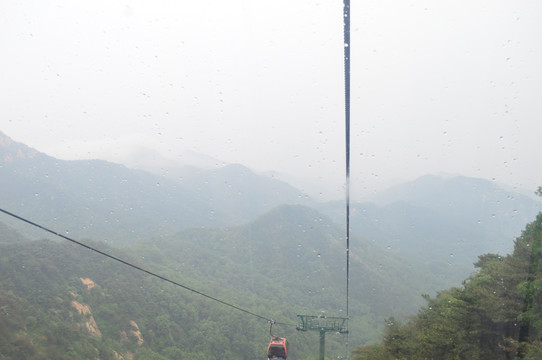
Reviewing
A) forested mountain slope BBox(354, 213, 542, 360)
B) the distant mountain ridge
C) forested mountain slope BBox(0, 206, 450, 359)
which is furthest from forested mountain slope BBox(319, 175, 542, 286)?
forested mountain slope BBox(354, 213, 542, 360)

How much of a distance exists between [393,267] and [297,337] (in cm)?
4544

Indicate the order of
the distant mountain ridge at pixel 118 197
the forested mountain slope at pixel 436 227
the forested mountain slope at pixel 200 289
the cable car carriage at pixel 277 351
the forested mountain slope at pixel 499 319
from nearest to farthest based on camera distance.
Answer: the forested mountain slope at pixel 499 319 → the cable car carriage at pixel 277 351 → the forested mountain slope at pixel 200 289 → the distant mountain ridge at pixel 118 197 → the forested mountain slope at pixel 436 227

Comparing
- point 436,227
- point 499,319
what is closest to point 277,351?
point 499,319

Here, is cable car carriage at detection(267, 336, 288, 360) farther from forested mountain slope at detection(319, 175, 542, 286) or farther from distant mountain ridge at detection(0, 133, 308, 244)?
forested mountain slope at detection(319, 175, 542, 286)

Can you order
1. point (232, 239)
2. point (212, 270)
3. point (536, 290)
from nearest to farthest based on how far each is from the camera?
point (536, 290), point (212, 270), point (232, 239)

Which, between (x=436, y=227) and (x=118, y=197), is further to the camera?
(x=436, y=227)

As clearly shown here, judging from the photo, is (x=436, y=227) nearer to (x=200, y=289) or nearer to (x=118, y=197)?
(x=200, y=289)

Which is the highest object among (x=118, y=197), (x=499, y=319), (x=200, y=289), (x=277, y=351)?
(x=118, y=197)

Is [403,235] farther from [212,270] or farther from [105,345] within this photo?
[105,345]

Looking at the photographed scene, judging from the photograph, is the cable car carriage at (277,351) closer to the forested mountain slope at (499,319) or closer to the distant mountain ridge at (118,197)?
the forested mountain slope at (499,319)

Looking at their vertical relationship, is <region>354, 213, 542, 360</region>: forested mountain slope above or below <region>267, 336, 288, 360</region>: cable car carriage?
above

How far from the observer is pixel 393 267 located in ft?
286

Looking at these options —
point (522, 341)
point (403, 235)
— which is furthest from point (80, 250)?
point (403, 235)

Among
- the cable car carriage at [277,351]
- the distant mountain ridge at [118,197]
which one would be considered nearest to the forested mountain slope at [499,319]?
the cable car carriage at [277,351]
